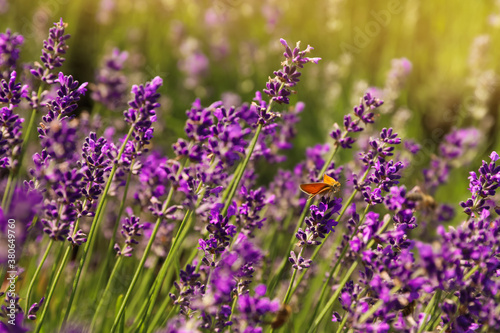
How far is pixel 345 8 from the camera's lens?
7.36 metres

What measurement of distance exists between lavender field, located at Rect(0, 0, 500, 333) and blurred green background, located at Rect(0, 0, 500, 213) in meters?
0.03

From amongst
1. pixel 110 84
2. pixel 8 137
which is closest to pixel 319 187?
pixel 8 137

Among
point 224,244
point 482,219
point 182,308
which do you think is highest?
point 482,219

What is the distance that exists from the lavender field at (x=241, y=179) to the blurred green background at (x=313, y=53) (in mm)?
33

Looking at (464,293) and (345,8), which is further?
(345,8)

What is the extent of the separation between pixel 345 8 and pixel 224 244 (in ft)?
21.0

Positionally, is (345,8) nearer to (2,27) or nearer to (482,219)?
(2,27)

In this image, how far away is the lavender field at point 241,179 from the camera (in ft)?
5.10

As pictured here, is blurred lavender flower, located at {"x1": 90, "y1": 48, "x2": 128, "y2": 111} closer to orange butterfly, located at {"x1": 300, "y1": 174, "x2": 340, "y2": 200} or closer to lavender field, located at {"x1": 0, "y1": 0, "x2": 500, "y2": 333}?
lavender field, located at {"x1": 0, "y1": 0, "x2": 500, "y2": 333}

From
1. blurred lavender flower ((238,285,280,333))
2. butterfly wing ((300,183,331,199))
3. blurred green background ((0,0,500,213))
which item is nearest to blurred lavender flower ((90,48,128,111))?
blurred green background ((0,0,500,213))

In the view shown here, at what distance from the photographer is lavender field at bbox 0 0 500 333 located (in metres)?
1.55

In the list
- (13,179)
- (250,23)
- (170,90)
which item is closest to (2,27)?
(170,90)

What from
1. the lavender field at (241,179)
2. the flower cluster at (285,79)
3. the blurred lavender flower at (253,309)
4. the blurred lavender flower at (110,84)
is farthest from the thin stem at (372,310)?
the blurred lavender flower at (110,84)

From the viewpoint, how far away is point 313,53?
619cm
